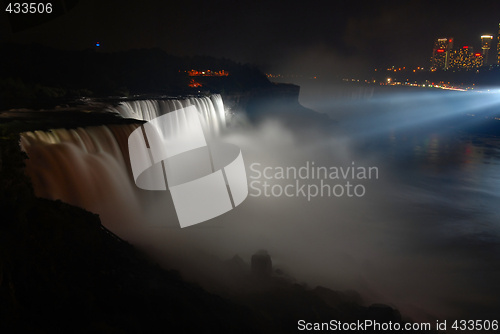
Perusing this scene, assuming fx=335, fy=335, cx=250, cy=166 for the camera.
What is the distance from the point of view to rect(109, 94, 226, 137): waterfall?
18.0m

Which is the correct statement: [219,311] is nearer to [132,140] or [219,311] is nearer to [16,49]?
[132,140]

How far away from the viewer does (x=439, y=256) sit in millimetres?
11398

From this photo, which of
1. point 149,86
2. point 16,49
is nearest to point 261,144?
point 149,86

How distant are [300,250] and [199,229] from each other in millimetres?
3520

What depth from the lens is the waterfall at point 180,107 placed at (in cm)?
1799

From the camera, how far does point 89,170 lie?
932cm
